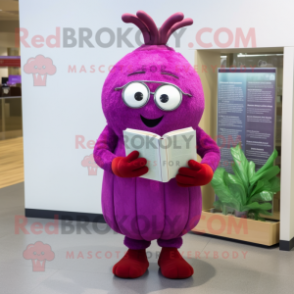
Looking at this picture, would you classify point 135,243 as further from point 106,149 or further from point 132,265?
point 106,149

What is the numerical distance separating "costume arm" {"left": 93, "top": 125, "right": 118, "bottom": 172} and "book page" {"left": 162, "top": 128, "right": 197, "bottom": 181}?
0.34 metres

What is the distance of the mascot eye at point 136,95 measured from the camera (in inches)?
89.1

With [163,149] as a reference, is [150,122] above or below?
above

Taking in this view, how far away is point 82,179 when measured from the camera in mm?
3707

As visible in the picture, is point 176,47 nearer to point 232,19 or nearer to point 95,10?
point 232,19

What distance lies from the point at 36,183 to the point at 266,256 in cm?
191

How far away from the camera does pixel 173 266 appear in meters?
2.60

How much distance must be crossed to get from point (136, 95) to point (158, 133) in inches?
8.5

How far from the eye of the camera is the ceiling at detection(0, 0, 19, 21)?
332 inches

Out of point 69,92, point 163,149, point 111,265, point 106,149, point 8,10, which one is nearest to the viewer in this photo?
point 163,149

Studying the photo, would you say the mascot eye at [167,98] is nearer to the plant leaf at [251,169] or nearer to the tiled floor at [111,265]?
the tiled floor at [111,265]

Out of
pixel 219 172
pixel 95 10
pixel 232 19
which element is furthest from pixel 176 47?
pixel 219 172
